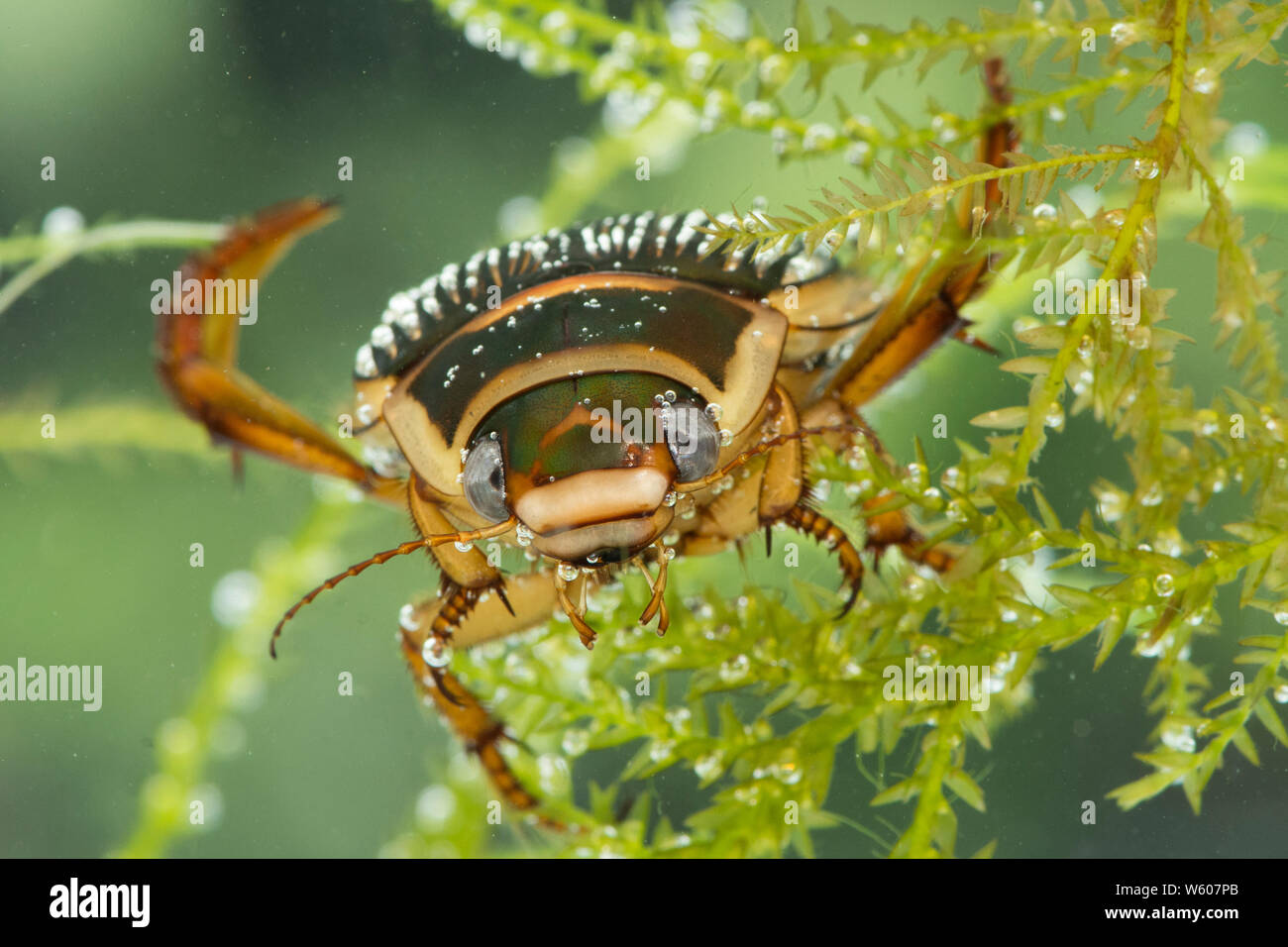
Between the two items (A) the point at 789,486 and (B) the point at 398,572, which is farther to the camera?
(B) the point at 398,572

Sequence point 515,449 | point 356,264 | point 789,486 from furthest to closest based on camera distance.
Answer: point 356,264, point 789,486, point 515,449

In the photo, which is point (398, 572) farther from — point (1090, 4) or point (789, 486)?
point (1090, 4)

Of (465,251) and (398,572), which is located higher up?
(465,251)

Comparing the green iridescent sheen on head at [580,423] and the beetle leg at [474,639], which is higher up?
the green iridescent sheen on head at [580,423]

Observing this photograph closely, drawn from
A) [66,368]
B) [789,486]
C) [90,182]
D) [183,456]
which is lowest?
[789,486]

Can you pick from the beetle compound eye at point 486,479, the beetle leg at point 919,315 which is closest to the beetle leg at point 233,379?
the beetle compound eye at point 486,479

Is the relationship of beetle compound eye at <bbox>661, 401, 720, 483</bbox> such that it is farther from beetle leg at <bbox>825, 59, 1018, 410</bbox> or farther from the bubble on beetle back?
the bubble on beetle back

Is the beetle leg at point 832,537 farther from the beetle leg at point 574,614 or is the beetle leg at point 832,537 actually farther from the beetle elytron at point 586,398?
the beetle leg at point 574,614
